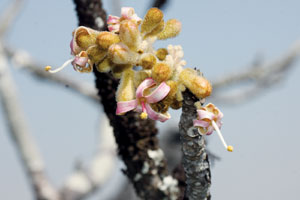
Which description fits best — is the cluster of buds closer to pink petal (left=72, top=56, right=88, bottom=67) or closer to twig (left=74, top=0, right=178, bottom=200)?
pink petal (left=72, top=56, right=88, bottom=67)

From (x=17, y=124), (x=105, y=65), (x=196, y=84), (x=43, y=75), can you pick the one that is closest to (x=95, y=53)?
(x=105, y=65)

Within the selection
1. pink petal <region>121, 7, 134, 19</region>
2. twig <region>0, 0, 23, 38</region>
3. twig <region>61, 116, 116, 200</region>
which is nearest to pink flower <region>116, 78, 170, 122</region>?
pink petal <region>121, 7, 134, 19</region>

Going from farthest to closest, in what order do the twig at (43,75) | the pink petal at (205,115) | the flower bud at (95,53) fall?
the twig at (43,75), the flower bud at (95,53), the pink petal at (205,115)

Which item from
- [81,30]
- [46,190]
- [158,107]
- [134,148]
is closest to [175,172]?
[134,148]

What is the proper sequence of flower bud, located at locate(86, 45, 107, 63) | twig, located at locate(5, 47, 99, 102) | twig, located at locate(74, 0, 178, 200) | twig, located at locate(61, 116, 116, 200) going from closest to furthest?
flower bud, located at locate(86, 45, 107, 63) → twig, located at locate(74, 0, 178, 200) → twig, located at locate(5, 47, 99, 102) → twig, located at locate(61, 116, 116, 200)

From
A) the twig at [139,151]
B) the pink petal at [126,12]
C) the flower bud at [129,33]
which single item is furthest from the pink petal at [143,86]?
the twig at [139,151]

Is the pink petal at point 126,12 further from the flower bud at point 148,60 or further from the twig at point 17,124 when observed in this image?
the twig at point 17,124

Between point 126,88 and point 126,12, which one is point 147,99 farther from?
point 126,12

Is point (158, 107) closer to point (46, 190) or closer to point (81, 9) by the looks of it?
point (81, 9)
